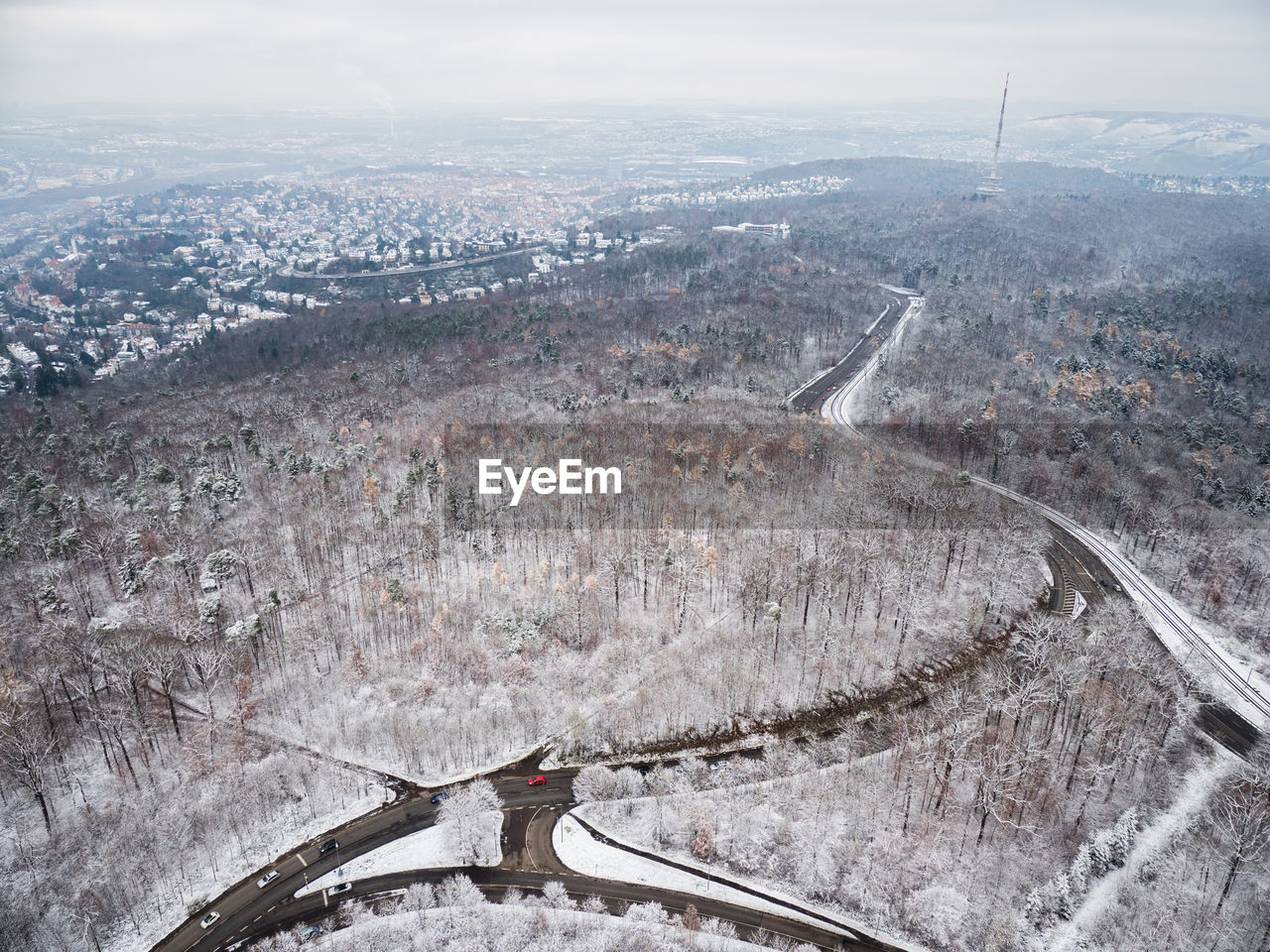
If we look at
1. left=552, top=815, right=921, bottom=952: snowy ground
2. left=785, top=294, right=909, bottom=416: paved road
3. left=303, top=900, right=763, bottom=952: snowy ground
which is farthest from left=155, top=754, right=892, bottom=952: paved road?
left=785, top=294, right=909, bottom=416: paved road

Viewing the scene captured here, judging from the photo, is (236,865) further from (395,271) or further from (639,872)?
(395,271)

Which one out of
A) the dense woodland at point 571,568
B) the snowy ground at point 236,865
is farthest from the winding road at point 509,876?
the dense woodland at point 571,568

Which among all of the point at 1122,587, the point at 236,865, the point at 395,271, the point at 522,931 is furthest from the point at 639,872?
the point at 395,271

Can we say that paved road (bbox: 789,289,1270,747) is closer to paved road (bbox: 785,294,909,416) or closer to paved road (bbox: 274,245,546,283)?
paved road (bbox: 785,294,909,416)

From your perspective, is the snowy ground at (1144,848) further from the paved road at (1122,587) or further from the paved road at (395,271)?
the paved road at (395,271)

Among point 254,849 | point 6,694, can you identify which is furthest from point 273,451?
point 254,849

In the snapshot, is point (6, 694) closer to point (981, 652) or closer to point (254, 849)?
point (254, 849)

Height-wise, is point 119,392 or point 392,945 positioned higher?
point 119,392
